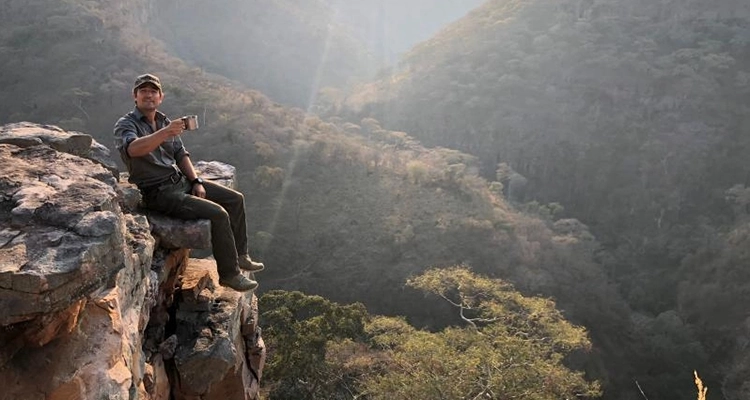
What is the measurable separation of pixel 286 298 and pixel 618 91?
38.9 metres

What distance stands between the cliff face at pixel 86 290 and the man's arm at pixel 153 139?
0.29 metres

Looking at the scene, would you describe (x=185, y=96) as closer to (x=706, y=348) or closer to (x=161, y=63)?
(x=161, y=63)

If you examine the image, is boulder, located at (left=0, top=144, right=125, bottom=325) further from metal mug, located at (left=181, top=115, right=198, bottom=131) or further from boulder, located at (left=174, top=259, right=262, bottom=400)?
boulder, located at (left=174, top=259, right=262, bottom=400)

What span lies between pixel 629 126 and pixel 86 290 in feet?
139

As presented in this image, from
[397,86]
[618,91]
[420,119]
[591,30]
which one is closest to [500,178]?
[420,119]

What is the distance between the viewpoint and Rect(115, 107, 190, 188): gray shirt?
3.98 metres

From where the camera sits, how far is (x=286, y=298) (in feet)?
44.4

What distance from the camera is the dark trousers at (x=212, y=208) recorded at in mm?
4332

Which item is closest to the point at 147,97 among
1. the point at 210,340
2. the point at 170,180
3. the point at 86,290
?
the point at 170,180

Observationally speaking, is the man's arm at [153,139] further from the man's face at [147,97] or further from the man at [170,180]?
the man's face at [147,97]

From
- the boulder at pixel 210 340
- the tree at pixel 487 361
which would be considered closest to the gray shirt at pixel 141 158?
the boulder at pixel 210 340

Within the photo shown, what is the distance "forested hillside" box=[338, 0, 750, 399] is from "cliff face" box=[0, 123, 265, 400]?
66.3 feet

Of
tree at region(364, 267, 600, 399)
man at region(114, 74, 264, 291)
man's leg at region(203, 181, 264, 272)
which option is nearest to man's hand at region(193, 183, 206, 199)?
man at region(114, 74, 264, 291)

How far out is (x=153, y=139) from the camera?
12.6 feet
